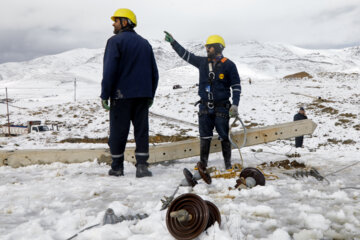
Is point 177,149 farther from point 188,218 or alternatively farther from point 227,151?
point 188,218

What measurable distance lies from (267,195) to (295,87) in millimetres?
33148

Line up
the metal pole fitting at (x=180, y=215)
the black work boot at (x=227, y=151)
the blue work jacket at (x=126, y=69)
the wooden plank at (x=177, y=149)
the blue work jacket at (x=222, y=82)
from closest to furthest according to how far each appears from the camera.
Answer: the metal pole fitting at (x=180, y=215), the blue work jacket at (x=126, y=69), the blue work jacket at (x=222, y=82), the black work boot at (x=227, y=151), the wooden plank at (x=177, y=149)

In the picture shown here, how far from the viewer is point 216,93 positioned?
4.76 meters

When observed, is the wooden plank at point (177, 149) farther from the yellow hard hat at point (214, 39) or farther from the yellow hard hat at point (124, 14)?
the yellow hard hat at point (124, 14)

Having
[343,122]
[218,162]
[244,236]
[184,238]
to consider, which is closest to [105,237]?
[184,238]

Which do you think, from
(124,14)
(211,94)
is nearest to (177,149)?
(211,94)

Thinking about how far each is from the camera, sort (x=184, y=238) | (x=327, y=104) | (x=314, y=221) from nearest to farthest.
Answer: (x=184, y=238) → (x=314, y=221) → (x=327, y=104)

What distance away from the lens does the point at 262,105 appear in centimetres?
A: 2348

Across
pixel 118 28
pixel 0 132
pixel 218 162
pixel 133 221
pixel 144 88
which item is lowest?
pixel 0 132

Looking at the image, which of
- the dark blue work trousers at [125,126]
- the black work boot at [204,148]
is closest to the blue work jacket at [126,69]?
the dark blue work trousers at [125,126]

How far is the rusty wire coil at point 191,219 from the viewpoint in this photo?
6.48 feet

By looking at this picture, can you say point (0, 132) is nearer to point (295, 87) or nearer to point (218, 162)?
point (218, 162)

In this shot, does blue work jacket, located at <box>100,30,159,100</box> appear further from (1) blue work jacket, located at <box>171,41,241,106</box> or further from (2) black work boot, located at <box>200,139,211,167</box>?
(2) black work boot, located at <box>200,139,211,167</box>

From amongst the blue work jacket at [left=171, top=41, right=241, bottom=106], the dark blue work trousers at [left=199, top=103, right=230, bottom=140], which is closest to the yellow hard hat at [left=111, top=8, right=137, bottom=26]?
the blue work jacket at [left=171, top=41, right=241, bottom=106]
